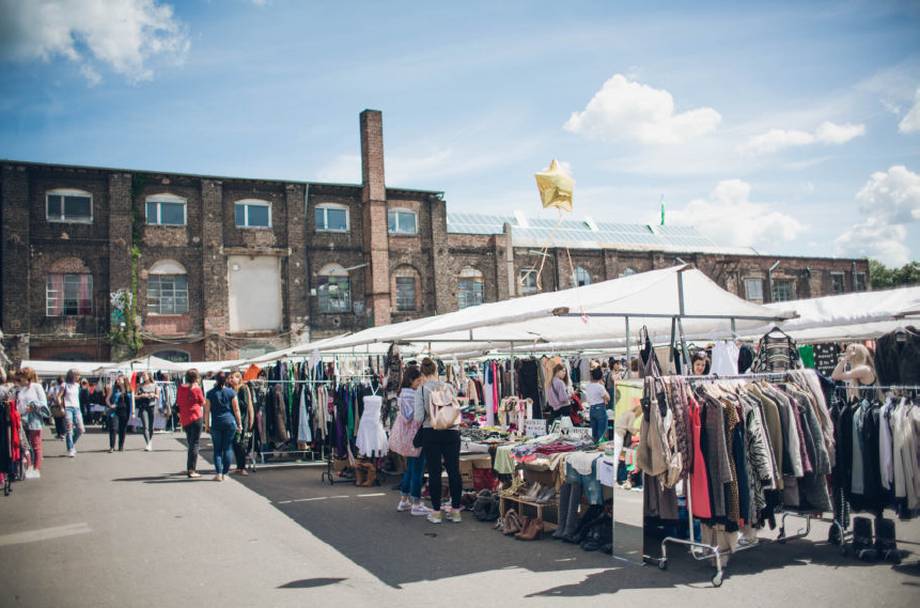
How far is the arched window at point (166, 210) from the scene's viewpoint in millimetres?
30016

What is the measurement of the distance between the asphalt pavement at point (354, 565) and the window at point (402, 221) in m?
24.8

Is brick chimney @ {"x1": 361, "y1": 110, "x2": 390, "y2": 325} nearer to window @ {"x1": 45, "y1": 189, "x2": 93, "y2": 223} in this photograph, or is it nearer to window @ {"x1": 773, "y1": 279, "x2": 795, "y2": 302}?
window @ {"x1": 45, "y1": 189, "x2": 93, "y2": 223}

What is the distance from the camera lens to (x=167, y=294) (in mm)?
30078

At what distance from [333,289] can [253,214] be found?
4829mm

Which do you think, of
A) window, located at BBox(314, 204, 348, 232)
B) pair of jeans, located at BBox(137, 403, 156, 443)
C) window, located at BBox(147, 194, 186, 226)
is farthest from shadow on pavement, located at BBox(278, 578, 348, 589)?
window, located at BBox(314, 204, 348, 232)

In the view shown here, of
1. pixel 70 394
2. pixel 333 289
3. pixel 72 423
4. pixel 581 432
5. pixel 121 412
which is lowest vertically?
pixel 72 423

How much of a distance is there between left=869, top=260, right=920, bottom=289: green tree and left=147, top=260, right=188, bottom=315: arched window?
54.2 metres

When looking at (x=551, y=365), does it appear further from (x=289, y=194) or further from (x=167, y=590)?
(x=289, y=194)

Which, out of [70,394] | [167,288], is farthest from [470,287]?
[70,394]

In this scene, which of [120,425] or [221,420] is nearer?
[221,420]

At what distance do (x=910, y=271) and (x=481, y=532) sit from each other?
66.0 m

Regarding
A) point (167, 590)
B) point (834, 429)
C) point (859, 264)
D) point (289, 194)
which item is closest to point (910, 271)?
point (859, 264)

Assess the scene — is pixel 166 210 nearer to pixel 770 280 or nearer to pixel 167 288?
pixel 167 288

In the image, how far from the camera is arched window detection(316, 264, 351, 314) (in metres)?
32.4
